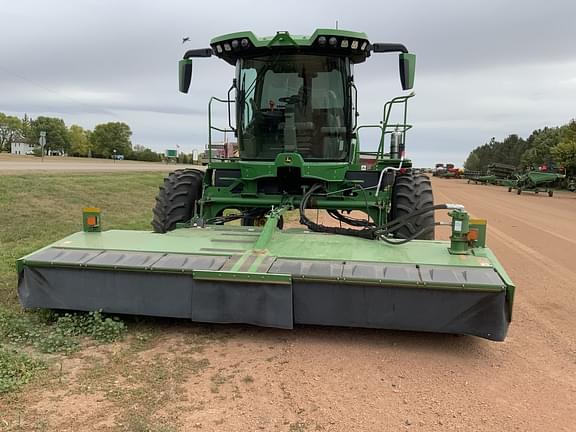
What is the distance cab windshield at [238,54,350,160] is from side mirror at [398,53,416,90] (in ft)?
2.11

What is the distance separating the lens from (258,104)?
5996 millimetres

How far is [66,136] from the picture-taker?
9156 cm

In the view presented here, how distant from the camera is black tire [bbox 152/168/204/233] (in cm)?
562

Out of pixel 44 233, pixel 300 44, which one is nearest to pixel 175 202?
pixel 300 44

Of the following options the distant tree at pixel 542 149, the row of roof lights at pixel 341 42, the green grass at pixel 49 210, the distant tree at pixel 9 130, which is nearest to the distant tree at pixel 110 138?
the distant tree at pixel 9 130

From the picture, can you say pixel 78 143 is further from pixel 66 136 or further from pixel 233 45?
pixel 233 45

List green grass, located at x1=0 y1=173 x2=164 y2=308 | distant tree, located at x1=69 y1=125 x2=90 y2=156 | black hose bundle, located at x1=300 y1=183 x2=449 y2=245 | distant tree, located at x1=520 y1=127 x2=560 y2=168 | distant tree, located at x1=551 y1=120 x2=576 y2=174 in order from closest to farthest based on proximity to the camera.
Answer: black hose bundle, located at x1=300 y1=183 x2=449 y2=245, green grass, located at x1=0 y1=173 x2=164 y2=308, distant tree, located at x1=551 y1=120 x2=576 y2=174, distant tree, located at x1=520 y1=127 x2=560 y2=168, distant tree, located at x1=69 y1=125 x2=90 y2=156

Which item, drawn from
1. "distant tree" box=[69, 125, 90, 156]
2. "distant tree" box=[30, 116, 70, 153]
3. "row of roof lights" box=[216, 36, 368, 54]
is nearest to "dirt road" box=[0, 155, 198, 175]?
"row of roof lights" box=[216, 36, 368, 54]

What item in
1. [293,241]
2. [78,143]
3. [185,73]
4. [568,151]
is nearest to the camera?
[293,241]

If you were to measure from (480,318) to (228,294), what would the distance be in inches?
68.7

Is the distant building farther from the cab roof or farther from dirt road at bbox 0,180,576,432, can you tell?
dirt road at bbox 0,180,576,432

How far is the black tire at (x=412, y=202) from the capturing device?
523 centimetres

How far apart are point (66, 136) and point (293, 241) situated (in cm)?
9647

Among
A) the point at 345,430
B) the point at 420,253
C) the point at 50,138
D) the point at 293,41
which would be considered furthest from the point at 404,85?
the point at 50,138
